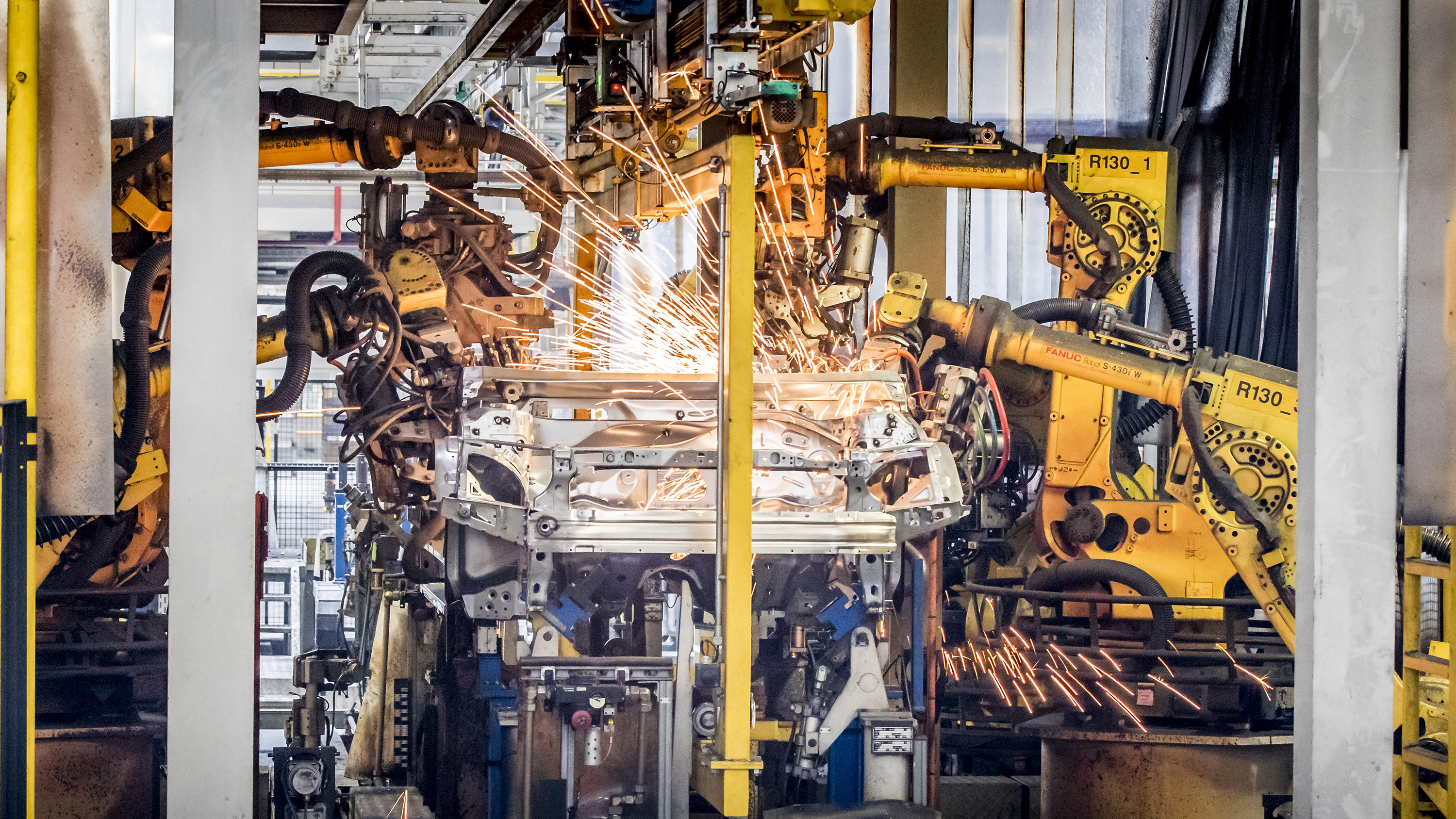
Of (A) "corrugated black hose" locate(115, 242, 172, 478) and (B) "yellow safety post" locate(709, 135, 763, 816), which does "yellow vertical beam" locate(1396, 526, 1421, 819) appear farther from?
(A) "corrugated black hose" locate(115, 242, 172, 478)

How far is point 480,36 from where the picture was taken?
7996 millimetres

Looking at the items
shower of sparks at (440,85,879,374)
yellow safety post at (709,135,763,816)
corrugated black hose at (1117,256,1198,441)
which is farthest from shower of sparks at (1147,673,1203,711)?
yellow safety post at (709,135,763,816)

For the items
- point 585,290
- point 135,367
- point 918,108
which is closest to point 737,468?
point 135,367

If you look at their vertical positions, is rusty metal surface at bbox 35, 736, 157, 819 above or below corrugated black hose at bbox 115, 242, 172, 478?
below

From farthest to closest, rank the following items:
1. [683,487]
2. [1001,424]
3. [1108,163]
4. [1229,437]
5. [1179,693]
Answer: [1108,163], [1001,424], [1229,437], [1179,693], [683,487]

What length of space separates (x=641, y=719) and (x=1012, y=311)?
3.03 m

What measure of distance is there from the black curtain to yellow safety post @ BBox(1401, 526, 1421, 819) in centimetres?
385

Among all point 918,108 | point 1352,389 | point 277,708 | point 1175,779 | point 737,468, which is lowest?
point 277,708

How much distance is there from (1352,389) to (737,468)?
5.47ft

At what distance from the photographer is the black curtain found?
8.20 m

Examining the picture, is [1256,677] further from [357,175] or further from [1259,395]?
[357,175]

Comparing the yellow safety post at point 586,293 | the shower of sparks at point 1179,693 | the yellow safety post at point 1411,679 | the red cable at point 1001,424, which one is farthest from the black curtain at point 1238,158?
the yellow safety post at point 586,293

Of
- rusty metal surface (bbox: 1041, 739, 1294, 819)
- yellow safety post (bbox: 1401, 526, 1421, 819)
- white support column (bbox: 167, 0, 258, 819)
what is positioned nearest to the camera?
white support column (bbox: 167, 0, 258, 819)

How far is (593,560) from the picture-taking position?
5141mm
